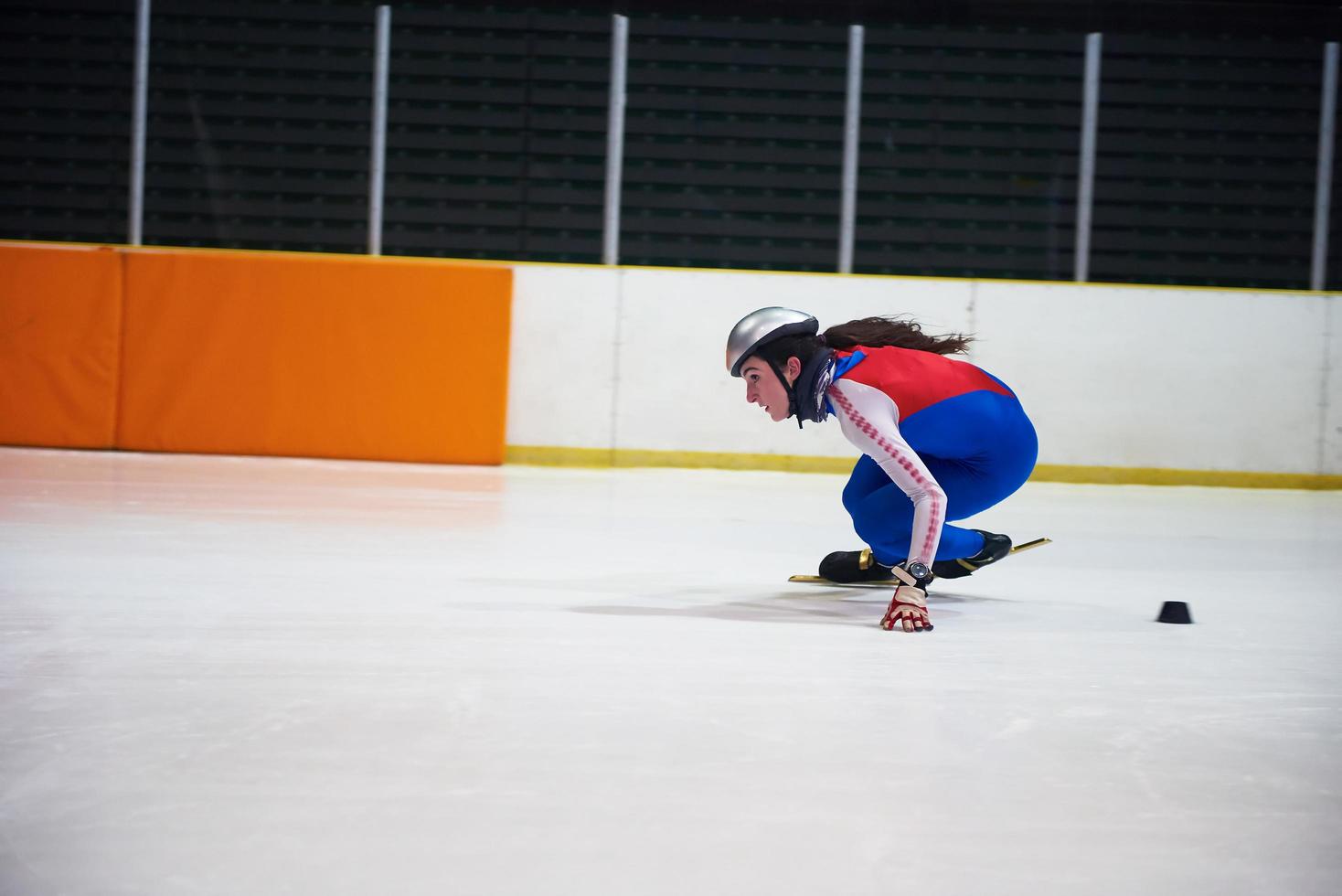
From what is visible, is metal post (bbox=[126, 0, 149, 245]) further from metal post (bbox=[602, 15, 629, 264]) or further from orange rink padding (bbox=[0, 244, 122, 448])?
metal post (bbox=[602, 15, 629, 264])

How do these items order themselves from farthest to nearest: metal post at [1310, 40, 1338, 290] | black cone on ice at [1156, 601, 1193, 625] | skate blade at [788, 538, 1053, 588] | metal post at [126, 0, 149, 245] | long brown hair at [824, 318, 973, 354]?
metal post at [126, 0, 149, 245] → metal post at [1310, 40, 1338, 290] → skate blade at [788, 538, 1053, 588] → long brown hair at [824, 318, 973, 354] → black cone on ice at [1156, 601, 1193, 625]

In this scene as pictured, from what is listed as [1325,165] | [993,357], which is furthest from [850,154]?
[1325,165]

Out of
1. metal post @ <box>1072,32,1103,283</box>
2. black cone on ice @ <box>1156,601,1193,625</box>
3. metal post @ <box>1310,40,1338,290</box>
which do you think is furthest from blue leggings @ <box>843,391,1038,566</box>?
metal post @ <box>1310,40,1338,290</box>

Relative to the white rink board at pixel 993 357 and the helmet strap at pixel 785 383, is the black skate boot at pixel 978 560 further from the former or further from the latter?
the white rink board at pixel 993 357

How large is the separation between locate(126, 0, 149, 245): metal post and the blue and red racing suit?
650 centimetres

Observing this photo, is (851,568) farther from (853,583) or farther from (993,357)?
(993,357)

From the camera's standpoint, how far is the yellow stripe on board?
24.0ft

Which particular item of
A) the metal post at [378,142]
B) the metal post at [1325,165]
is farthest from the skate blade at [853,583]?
the metal post at [1325,165]

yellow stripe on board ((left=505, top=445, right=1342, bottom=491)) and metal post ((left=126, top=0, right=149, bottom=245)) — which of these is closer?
yellow stripe on board ((left=505, top=445, right=1342, bottom=491))

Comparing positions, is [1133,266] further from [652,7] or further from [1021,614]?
[1021,614]

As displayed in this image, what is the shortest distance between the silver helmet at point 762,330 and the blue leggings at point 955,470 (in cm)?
40

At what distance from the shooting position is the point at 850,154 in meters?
8.19

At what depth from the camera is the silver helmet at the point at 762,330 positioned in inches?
108

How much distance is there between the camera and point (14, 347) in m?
7.15
